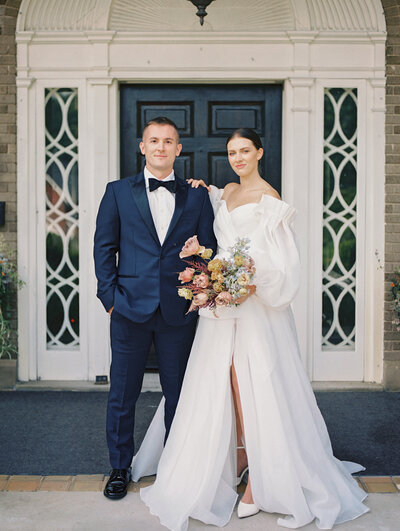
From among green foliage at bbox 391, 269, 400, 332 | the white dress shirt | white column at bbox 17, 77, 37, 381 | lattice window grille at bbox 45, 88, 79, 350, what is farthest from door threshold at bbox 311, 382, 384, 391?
the white dress shirt

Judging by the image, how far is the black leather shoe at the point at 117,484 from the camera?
3.44 meters

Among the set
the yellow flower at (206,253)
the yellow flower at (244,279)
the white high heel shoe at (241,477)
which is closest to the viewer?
the yellow flower at (244,279)

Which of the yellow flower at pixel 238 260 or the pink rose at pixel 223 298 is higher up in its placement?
the yellow flower at pixel 238 260

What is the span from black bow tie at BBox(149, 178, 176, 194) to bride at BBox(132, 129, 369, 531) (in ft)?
1.08

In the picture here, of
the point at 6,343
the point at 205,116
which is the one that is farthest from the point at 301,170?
the point at 6,343

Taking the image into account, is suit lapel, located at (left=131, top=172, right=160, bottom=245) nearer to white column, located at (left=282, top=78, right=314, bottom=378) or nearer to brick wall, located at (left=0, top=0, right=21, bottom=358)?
white column, located at (left=282, top=78, right=314, bottom=378)

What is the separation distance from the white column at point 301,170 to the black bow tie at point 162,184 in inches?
87.7

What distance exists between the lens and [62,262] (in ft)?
18.7

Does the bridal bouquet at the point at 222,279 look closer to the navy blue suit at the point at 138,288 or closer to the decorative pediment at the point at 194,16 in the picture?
the navy blue suit at the point at 138,288

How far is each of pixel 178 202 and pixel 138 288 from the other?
0.54 meters

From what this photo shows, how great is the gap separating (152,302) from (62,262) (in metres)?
2.50

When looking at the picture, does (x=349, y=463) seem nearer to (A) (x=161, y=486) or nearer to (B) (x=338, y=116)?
(A) (x=161, y=486)

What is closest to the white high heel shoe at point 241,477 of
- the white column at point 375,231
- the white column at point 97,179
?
the white column at point 97,179

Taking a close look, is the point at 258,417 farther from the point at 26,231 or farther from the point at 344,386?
the point at 26,231
